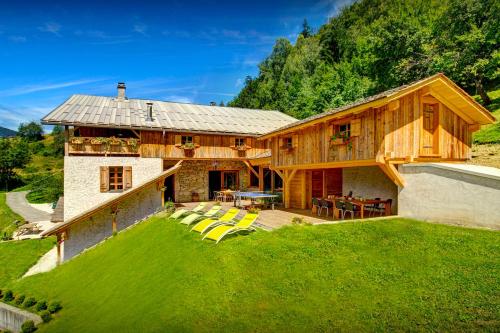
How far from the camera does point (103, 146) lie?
17.4 metres

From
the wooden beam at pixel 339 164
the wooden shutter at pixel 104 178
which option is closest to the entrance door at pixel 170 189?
the wooden shutter at pixel 104 178

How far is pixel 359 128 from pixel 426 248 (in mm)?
4905

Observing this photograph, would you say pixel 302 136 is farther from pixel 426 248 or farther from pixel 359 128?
pixel 426 248

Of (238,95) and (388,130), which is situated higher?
(238,95)

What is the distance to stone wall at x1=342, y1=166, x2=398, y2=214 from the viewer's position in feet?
39.3

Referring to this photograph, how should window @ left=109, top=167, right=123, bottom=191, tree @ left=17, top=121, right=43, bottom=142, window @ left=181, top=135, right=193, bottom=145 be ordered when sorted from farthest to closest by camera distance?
1. tree @ left=17, top=121, right=43, bottom=142
2. window @ left=181, top=135, right=193, bottom=145
3. window @ left=109, top=167, right=123, bottom=191

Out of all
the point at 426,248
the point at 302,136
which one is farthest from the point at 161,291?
the point at 302,136

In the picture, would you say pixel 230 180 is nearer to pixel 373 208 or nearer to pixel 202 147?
pixel 202 147

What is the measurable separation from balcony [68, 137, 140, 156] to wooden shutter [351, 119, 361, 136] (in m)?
12.9

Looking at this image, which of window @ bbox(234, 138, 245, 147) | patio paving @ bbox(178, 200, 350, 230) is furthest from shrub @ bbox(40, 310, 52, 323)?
window @ bbox(234, 138, 245, 147)

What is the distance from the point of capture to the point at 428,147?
36.0 ft

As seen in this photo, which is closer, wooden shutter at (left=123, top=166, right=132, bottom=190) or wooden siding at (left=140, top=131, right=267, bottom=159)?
wooden shutter at (left=123, top=166, right=132, bottom=190)

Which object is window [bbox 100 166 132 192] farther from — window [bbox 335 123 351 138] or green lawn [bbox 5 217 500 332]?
window [bbox 335 123 351 138]

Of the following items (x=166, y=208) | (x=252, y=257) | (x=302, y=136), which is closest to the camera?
(x=252, y=257)
